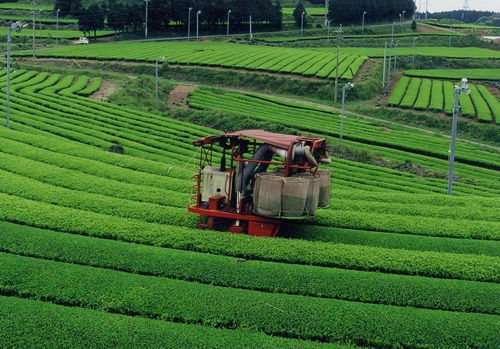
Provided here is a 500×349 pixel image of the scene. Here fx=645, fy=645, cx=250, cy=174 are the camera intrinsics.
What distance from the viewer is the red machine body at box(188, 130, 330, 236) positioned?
18172mm

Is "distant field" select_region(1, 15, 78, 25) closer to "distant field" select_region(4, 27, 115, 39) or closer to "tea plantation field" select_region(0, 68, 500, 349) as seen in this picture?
"distant field" select_region(4, 27, 115, 39)

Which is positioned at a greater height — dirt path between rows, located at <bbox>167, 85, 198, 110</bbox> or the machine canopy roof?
the machine canopy roof

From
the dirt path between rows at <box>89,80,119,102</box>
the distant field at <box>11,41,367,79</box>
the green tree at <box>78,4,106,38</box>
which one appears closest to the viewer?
the dirt path between rows at <box>89,80,119,102</box>

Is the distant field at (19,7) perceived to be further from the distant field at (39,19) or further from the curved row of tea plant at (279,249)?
the curved row of tea plant at (279,249)

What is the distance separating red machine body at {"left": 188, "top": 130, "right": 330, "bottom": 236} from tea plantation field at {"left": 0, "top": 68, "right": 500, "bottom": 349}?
74 cm

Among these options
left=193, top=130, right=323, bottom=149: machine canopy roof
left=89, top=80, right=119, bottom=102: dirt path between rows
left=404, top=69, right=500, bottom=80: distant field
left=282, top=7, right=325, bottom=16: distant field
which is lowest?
left=89, top=80, right=119, bottom=102: dirt path between rows

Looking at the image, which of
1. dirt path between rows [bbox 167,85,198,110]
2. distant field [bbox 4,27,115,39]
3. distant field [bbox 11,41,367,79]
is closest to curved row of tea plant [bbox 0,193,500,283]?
dirt path between rows [bbox 167,85,198,110]

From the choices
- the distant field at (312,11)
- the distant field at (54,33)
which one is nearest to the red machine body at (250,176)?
the distant field at (54,33)

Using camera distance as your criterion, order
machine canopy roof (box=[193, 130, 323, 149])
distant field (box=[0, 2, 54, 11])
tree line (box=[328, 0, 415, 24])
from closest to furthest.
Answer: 1. machine canopy roof (box=[193, 130, 323, 149])
2. distant field (box=[0, 2, 54, 11])
3. tree line (box=[328, 0, 415, 24])

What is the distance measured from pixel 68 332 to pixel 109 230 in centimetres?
599

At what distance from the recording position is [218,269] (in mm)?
16578

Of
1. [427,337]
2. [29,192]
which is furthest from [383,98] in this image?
[427,337]

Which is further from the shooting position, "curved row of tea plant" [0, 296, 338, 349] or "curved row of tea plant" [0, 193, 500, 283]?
"curved row of tea plant" [0, 193, 500, 283]

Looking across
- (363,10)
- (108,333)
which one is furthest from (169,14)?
(108,333)
